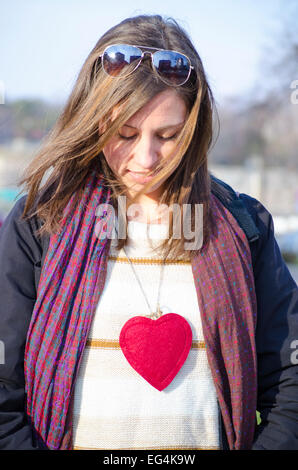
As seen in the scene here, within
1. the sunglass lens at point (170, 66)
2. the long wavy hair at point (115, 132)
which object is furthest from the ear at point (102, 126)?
the sunglass lens at point (170, 66)

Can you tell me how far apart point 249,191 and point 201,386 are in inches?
488

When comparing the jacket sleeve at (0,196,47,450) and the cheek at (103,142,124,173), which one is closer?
the jacket sleeve at (0,196,47,450)

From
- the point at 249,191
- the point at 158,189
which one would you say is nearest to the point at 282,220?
the point at 249,191

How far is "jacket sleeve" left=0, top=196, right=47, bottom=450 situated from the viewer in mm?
1392

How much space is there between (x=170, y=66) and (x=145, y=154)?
Result: 0.88 feet

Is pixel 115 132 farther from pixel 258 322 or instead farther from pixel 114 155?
pixel 258 322

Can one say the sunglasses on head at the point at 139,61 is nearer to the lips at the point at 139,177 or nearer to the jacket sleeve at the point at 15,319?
the lips at the point at 139,177

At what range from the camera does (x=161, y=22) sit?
1595 mm

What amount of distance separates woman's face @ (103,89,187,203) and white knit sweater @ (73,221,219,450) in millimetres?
276

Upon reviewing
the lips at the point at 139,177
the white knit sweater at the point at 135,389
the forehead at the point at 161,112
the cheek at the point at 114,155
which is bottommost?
the white knit sweater at the point at 135,389

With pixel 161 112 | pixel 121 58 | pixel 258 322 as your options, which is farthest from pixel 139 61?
pixel 258 322

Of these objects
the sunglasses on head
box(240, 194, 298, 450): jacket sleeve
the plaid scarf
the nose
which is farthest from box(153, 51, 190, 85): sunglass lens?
box(240, 194, 298, 450): jacket sleeve

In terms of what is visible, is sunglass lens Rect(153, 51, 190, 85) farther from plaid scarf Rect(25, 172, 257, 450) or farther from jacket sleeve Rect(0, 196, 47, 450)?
jacket sleeve Rect(0, 196, 47, 450)

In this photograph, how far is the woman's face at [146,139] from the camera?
1.48m
